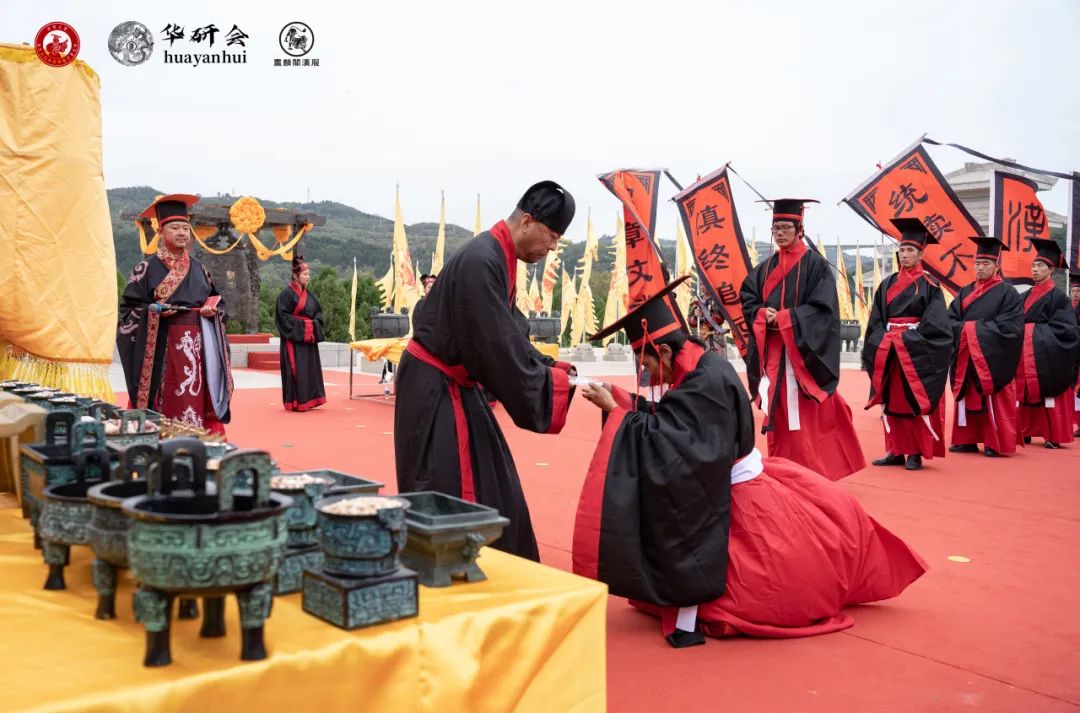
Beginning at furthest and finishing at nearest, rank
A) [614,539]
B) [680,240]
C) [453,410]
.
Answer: [680,240] < [614,539] < [453,410]

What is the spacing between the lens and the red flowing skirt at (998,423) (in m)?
7.85

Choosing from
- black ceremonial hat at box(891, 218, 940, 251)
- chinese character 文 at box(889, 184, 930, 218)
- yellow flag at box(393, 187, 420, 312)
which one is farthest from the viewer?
yellow flag at box(393, 187, 420, 312)

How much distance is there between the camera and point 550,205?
262 cm

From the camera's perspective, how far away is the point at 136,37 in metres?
4.98

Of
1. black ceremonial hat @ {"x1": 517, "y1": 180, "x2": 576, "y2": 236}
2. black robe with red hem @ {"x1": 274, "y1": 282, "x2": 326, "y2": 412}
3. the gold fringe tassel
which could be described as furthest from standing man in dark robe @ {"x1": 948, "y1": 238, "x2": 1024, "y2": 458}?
the gold fringe tassel

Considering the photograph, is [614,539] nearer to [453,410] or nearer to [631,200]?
[453,410]

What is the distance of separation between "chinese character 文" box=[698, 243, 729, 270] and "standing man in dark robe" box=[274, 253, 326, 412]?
502 cm

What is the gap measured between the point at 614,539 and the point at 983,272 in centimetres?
632

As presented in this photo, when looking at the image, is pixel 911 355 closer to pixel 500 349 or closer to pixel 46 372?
pixel 500 349

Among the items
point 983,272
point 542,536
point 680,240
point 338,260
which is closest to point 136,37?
point 542,536

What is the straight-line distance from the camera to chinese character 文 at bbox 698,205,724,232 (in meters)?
6.95

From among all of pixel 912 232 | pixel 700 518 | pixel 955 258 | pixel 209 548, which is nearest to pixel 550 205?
pixel 700 518

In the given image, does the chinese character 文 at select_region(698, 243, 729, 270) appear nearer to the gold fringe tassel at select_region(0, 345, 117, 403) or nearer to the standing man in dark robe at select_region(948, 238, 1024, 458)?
the standing man in dark robe at select_region(948, 238, 1024, 458)

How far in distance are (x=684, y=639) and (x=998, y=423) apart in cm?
622
